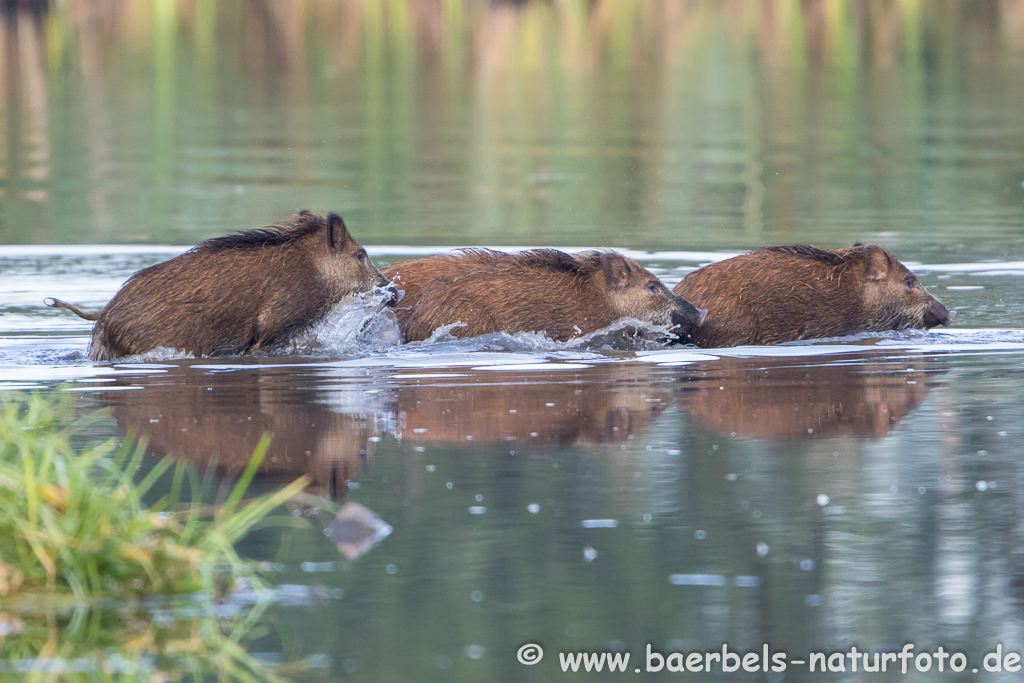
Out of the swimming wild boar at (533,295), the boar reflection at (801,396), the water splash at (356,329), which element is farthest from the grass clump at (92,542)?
the swimming wild boar at (533,295)

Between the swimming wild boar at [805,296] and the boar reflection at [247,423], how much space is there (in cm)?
333

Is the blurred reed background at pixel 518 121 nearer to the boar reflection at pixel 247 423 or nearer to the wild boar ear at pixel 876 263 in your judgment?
the wild boar ear at pixel 876 263

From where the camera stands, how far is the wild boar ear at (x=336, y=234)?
39.6 feet

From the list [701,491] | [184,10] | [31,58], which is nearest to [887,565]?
[701,491]

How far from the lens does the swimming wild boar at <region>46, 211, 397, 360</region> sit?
1139cm

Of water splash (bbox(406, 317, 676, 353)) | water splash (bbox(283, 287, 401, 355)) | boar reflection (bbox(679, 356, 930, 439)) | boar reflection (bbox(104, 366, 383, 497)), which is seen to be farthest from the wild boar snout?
boar reflection (bbox(104, 366, 383, 497))

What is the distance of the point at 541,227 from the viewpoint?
18734mm

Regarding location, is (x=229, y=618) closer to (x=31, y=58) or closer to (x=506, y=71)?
(x=506, y=71)

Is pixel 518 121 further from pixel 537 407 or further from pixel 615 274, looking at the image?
pixel 537 407

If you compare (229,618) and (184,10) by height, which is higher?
(184,10)

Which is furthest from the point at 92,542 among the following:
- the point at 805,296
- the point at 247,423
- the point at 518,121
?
the point at 518,121

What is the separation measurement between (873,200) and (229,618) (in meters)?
16.4

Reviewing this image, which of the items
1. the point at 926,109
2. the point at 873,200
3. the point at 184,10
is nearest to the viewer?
the point at 873,200

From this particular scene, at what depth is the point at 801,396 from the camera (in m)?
9.77
